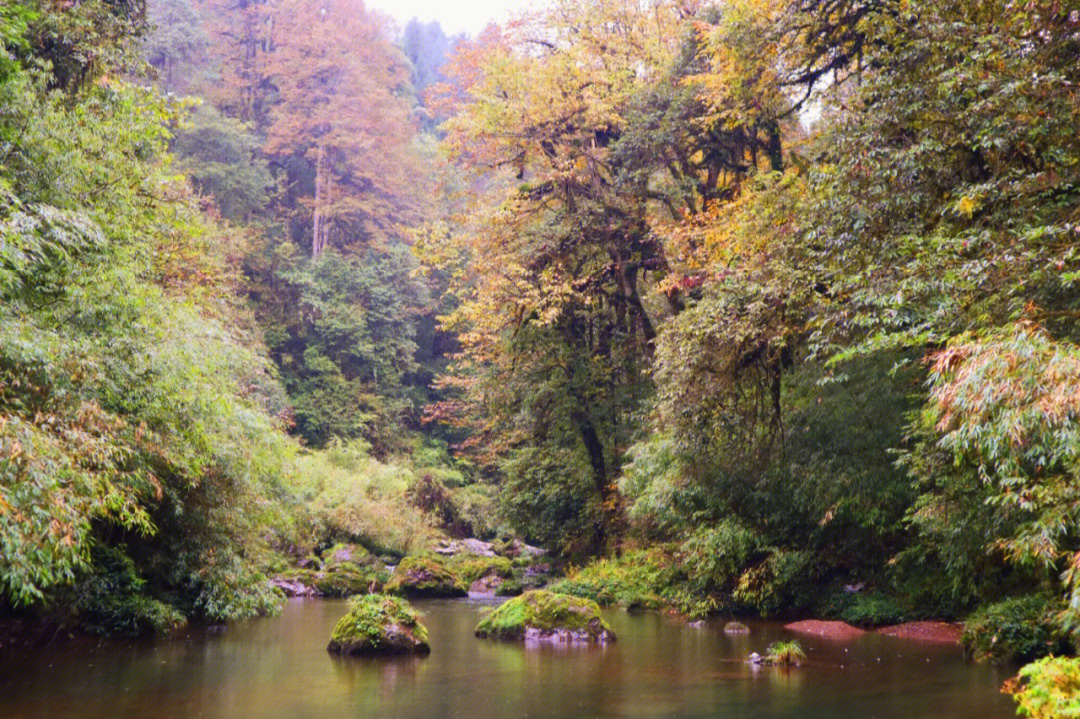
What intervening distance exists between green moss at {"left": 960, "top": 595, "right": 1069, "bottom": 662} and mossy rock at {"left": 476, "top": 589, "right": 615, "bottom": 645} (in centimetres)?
550

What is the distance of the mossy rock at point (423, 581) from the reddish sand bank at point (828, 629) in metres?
9.90

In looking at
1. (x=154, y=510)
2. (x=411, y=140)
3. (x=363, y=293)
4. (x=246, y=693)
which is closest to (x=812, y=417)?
(x=246, y=693)

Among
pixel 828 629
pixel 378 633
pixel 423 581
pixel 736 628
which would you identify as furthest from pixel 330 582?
pixel 828 629

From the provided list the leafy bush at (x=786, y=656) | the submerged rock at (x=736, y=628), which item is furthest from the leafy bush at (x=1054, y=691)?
the submerged rock at (x=736, y=628)

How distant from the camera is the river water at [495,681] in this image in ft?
28.3

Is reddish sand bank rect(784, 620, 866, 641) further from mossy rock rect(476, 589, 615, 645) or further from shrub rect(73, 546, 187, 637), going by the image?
shrub rect(73, 546, 187, 637)

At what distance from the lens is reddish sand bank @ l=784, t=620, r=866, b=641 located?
14.1 metres

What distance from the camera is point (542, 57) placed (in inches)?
928

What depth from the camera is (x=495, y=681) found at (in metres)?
10.4

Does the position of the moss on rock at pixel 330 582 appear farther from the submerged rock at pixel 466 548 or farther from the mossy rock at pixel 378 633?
the mossy rock at pixel 378 633

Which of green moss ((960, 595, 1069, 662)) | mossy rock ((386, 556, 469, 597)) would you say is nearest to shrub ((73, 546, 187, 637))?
mossy rock ((386, 556, 469, 597))

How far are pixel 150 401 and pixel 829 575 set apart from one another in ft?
41.2

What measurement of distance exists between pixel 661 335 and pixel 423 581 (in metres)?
9.73

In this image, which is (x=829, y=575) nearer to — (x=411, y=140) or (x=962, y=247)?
(x=962, y=247)
